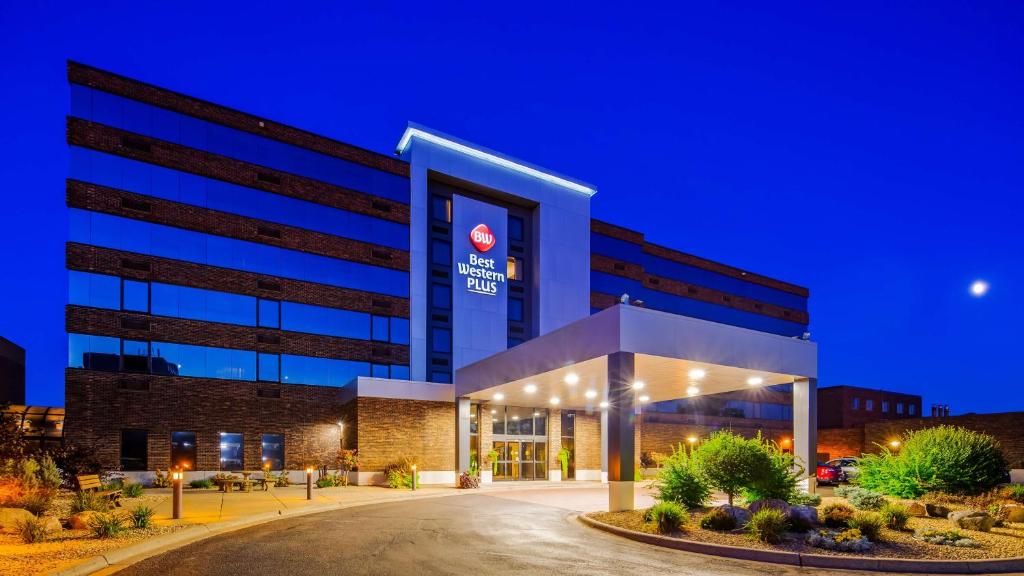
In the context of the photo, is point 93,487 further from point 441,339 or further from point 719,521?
point 441,339

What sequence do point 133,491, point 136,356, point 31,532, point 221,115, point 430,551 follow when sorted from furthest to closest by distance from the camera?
1. point 221,115
2. point 136,356
3. point 133,491
4. point 430,551
5. point 31,532

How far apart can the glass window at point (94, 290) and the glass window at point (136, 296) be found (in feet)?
0.99

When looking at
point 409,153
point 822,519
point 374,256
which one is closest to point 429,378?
point 374,256

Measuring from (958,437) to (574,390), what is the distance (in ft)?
43.0

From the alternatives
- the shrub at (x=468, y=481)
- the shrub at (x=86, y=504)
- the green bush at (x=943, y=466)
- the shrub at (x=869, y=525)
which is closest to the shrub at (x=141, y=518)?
the shrub at (x=86, y=504)

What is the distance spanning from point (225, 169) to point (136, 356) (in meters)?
9.50

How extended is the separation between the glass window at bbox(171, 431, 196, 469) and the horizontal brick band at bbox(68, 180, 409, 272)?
935 cm

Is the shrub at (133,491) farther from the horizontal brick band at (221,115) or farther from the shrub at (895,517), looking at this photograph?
the shrub at (895,517)

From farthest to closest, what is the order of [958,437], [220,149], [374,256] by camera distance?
[374,256]
[220,149]
[958,437]

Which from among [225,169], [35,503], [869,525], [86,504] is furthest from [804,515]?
[225,169]

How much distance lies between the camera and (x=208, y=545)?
11742 millimetres

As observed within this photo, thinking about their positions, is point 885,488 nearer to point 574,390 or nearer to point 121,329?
point 574,390

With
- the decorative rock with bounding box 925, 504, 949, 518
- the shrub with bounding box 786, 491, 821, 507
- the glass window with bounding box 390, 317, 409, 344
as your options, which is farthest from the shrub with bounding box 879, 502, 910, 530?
the glass window with bounding box 390, 317, 409, 344

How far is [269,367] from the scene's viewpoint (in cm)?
3144
